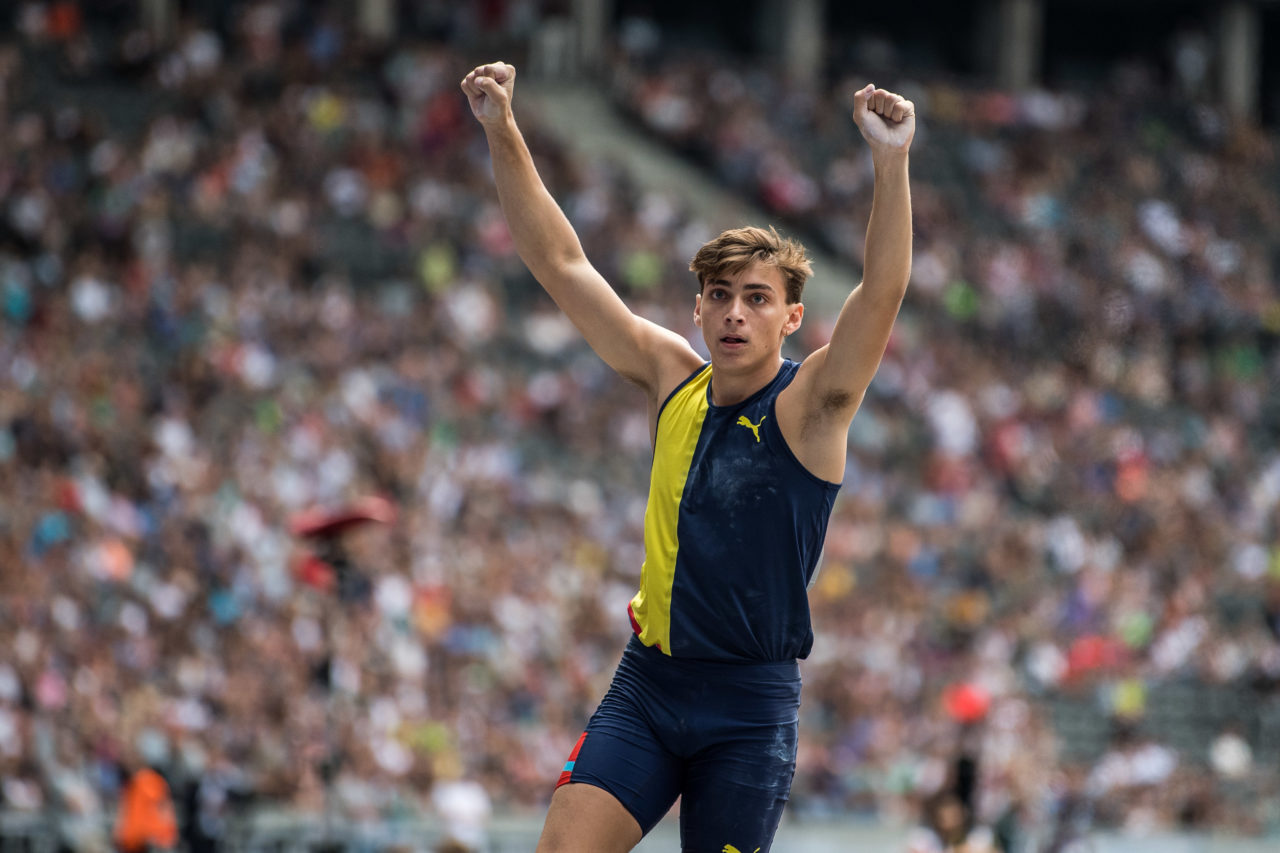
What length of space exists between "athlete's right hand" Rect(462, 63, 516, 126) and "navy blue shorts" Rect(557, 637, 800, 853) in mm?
1616

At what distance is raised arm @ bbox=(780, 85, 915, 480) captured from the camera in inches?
180

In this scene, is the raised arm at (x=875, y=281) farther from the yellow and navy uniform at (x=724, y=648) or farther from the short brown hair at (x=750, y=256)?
the short brown hair at (x=750, y=256)

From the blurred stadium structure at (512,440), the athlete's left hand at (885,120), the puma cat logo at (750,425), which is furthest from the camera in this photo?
the blurred stadium structure at (512,440)

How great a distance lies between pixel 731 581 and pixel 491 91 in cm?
157

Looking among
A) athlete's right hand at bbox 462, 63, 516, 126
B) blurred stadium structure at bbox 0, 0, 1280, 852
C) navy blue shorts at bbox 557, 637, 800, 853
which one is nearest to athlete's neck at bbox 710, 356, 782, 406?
navy blue shorts at bbox 557, 637, 800, 853

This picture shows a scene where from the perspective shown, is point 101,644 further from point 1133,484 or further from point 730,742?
point 1133,484

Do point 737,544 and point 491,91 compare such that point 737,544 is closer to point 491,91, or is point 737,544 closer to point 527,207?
point 527,207

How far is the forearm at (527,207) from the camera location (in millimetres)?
5207

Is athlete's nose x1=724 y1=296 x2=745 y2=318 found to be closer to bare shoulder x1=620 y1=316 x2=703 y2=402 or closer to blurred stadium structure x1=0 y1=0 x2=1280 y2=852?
bare shoulder x1=620 y1=316 x2=703 y2=402

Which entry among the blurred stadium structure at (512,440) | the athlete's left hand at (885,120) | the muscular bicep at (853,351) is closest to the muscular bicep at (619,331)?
the muscular bicep at (853,351)

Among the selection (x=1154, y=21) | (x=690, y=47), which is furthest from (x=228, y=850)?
(x=1154, y=21)

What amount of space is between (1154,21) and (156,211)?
23.5m

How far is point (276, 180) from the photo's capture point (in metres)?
20.7

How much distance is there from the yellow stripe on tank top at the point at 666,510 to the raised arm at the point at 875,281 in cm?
39
